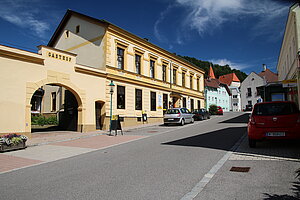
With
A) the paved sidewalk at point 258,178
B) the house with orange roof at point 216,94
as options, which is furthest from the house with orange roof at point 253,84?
the paved sidewalk at point 258,178

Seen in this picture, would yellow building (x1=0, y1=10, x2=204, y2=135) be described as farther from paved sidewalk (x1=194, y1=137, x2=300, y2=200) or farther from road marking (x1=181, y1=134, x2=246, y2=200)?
paved sidewalk (x1=194, y1=137, x2=300, y2=200)

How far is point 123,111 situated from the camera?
70.6 ft

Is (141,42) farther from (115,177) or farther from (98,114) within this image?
(115,177)

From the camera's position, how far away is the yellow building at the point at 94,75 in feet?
44.9

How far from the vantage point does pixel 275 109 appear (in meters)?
8.20

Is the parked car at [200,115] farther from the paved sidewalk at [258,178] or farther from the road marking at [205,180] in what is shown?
the road marking at [205,180]

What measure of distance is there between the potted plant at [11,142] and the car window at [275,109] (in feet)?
33.0

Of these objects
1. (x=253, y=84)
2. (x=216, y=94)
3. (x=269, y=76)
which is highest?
(x=269, y=76)

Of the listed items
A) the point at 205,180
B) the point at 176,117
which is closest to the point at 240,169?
the point at 205,180

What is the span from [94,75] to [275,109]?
46.2ft

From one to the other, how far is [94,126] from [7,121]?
6.64 m

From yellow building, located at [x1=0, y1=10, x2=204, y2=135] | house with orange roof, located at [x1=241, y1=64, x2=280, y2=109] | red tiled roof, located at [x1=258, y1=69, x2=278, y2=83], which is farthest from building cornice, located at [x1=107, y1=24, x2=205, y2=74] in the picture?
red tiled roof, located at [x1=258, y1=69, x2=278, y2=83]

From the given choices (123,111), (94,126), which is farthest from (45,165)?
(123,111)

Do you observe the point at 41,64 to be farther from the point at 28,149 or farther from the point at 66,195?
the point at 66,195
